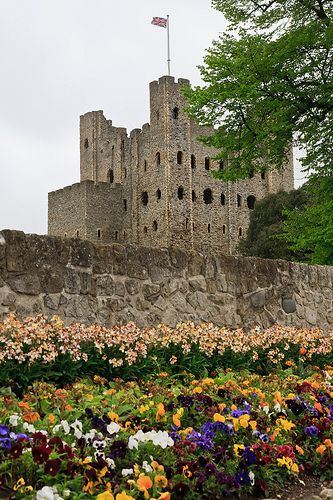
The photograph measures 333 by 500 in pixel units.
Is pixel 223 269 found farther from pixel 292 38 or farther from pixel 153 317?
pixel 292 38

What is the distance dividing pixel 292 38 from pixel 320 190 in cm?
415

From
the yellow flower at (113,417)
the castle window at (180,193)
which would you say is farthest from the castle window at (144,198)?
the yellow flower at (113,417)

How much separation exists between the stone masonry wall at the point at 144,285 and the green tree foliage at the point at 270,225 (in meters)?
29.2

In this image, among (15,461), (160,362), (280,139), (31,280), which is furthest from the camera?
(280,139)

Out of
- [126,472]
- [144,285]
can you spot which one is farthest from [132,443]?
[144,285]

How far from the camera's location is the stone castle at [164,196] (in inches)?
2440

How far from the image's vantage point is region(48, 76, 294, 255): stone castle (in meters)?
62.0

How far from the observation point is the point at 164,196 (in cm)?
6159

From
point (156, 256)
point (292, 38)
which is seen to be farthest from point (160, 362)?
point (292, 38)

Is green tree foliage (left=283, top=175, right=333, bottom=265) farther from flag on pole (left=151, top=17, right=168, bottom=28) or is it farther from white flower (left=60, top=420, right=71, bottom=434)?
flag on pole (left=151, top=17, right=168, bottom=28)

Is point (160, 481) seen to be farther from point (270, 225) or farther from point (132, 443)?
point (270, 225)

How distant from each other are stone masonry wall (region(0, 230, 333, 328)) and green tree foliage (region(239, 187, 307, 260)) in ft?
95.8

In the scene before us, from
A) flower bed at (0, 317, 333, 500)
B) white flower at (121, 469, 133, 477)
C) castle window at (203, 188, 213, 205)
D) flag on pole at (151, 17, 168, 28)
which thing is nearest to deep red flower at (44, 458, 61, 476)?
flower bed at (0, 317, 333, 500)

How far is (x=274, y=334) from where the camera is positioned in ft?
28.5
